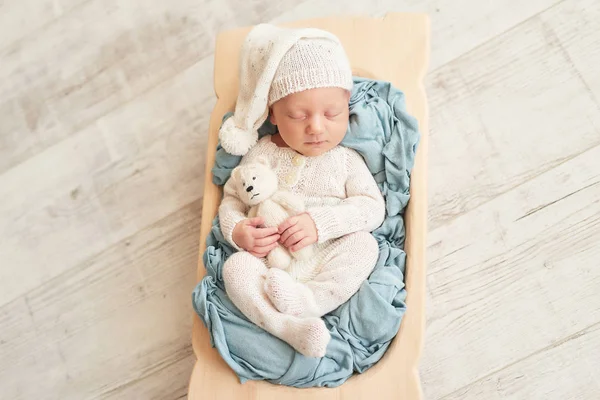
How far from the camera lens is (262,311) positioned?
0.99 metres

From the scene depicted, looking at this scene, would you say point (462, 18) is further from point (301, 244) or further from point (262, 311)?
point (262, 311)

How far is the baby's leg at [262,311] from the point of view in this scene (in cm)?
96

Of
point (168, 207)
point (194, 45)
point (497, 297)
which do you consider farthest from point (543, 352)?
point (194, 45)

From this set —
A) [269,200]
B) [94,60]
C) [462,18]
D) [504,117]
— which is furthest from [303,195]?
[94,60]

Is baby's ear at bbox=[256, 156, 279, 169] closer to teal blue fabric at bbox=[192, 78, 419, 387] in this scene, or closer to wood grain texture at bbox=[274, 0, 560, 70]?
teal blue fabric at bbox=[192, 78, 419, 387]

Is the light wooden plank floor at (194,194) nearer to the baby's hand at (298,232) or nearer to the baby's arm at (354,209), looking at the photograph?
the baby's arm at (354,209)

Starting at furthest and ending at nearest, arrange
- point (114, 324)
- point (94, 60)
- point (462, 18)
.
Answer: point (94, 60) → point (462, 18) → point (114, 324)

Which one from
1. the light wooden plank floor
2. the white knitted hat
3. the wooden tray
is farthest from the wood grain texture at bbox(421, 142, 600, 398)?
the white knitted hat

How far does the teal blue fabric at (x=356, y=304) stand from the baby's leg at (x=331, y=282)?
24mm

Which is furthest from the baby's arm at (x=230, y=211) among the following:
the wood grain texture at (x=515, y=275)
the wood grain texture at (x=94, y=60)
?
the wood grain texture at (x=94, y=60)

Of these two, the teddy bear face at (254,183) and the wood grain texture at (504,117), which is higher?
the teddy bear face at (254,183)

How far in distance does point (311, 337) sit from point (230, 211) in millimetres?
294

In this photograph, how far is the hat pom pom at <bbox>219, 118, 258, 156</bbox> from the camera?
1.11 m

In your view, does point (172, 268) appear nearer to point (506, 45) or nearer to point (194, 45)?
point (194, 45)
